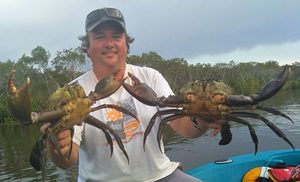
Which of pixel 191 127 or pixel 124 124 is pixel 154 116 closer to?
pixel 124 124

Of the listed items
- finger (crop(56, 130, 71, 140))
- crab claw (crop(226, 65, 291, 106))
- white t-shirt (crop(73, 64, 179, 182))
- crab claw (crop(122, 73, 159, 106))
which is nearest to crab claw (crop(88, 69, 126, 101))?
crab claw (crop(122, 73, 159, 106))

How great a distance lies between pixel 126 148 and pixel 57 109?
1194 millimetres

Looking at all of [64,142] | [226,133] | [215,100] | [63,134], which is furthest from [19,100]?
[226,133]

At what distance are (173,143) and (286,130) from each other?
6794mm

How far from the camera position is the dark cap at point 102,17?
201 inches

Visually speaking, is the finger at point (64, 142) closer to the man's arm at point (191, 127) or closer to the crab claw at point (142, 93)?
the crab claw at point (142, 93)

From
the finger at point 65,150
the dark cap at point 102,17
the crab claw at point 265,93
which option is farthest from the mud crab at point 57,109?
the crab claw at point 265,93

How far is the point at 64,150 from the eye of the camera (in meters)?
4.46

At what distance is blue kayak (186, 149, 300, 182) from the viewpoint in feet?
28.0

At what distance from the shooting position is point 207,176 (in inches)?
332

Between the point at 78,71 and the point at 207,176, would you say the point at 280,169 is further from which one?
the point at 78,71

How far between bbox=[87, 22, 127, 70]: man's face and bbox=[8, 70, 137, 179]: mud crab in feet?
2.25

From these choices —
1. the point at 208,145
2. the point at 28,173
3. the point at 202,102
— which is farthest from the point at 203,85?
the point at 208,145

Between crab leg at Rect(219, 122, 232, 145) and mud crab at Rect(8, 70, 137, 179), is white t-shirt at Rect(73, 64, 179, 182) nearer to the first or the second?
mud crab at Rect(8, 70, 137, 179)
